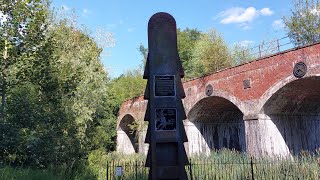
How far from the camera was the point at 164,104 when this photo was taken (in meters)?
5.32

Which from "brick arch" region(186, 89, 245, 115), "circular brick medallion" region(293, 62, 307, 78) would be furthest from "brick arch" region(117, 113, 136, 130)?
"circular brick medallion" region(293, 62, 307, 78)

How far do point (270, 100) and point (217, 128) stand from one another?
7.96 m

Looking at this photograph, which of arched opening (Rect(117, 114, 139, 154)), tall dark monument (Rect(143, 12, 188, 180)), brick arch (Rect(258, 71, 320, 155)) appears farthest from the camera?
arched opening (Rect(117, 114, 139, 154))

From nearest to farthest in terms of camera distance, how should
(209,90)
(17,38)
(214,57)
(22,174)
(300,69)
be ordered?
(22,174) → (17,38) → (300,69) → (209,90) → (214,57)

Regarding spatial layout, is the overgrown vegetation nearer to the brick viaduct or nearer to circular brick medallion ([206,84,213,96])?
the brick viaduct

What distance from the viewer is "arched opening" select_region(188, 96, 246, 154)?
21578mm

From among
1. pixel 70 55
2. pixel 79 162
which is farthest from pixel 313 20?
pixel 79 162

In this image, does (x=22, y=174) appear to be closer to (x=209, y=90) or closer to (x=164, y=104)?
(x=164, y=104)

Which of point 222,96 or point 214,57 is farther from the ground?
point 214,57

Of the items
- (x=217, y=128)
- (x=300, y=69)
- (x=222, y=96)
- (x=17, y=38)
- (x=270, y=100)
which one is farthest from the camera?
(x=217, y=128)

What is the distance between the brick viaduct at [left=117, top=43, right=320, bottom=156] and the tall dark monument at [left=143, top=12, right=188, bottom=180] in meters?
9.94

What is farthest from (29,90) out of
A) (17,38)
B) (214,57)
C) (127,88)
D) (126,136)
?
(127,88)

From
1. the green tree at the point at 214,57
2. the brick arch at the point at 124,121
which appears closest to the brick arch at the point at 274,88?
the green tree at the point at 214,57

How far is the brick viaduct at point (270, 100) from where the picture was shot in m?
14.4
